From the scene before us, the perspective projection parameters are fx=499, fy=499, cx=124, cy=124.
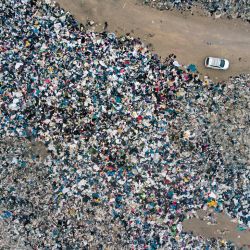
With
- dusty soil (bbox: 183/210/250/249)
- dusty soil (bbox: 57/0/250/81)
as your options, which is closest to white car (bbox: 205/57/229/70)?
dusty soil (bbox: 57/0/250/81)

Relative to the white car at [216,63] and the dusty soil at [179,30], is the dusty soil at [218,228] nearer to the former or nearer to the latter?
the dusty soil at [179,30]

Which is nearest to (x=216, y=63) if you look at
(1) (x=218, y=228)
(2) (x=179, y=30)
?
(2) (x=179, y=30)

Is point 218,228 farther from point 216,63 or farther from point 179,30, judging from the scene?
point 179,30

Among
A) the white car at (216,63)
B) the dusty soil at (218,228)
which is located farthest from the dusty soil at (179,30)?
the dusty soil at (218,228)

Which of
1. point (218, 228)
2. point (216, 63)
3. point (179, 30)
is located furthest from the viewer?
point (218, 228)

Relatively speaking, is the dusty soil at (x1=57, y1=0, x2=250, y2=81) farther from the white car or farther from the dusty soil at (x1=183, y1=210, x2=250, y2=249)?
the dusty soil at (x1=183, y1=210, x2=250, y2=249)
